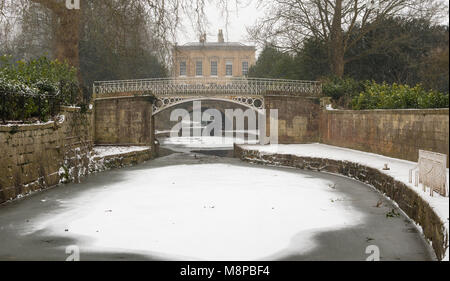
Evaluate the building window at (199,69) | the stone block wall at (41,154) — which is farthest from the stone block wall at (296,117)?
the building window at (199,69)

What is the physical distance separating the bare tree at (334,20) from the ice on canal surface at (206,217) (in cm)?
1202

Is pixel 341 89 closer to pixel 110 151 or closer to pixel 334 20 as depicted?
pixel 334 20

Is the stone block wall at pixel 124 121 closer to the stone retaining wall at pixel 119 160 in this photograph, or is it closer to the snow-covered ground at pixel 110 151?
the snow-covered ground at pixel 110 151

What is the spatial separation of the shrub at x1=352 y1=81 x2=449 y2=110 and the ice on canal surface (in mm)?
3828

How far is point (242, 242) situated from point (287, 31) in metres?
19.5

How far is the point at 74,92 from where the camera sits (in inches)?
683

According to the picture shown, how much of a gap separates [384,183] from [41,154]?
904cm

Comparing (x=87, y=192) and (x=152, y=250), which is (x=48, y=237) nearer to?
(x=152, y=250)

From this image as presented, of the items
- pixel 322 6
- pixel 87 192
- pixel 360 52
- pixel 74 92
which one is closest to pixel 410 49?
pixel 360 52

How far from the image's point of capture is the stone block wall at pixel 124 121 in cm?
2450

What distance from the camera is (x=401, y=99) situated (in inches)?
642

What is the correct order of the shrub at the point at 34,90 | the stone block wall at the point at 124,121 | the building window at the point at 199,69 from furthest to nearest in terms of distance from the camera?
the building window at the point at 199,69, the stone block wall at the point at 124,121, the shrub at the point at 34,90

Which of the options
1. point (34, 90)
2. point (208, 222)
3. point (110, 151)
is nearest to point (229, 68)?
Answer: point (110, 151)

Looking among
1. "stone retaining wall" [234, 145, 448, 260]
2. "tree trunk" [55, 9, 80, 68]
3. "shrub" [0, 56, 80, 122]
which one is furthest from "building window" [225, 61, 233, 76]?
"shrub" [0, 56, 80, 122]
